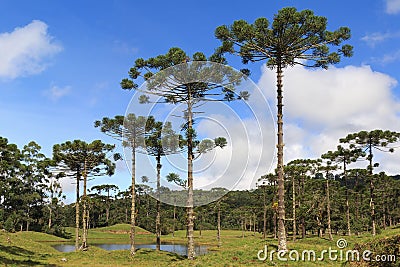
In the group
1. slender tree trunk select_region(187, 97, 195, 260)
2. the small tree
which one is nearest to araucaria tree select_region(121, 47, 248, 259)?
slender tree trunk select_region(187, 97, 195, 260)

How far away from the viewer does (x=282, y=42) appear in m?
20.1

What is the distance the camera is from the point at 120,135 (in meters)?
36.1

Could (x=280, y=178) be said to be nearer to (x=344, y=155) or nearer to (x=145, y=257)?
(x=145, y=257)

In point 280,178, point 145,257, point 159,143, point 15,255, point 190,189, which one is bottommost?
point 15,255

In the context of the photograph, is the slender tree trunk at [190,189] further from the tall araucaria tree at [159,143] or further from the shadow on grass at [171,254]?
the shadow on grass at [171,254]

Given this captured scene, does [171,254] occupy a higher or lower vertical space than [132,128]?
lower

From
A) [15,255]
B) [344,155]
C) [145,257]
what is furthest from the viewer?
[344,155]

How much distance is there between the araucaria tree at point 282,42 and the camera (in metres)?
18.9

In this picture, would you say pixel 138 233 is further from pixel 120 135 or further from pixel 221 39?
pixel 221 39

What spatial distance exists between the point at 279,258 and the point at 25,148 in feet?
174

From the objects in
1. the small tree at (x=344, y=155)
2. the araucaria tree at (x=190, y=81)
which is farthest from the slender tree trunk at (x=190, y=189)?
the small tree at (x=344, y=155)

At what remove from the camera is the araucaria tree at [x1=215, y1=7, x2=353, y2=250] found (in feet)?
62.0

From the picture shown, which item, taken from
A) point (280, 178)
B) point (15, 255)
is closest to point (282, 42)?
point (280, 178)

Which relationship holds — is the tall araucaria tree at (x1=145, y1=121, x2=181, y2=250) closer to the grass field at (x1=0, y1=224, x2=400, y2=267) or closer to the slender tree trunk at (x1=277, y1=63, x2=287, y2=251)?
the grass field at (x1=0, y1=224, x2=400, y2=267)
